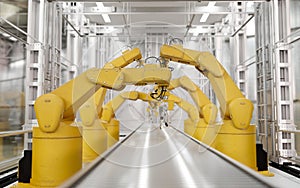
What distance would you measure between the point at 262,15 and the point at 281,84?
147 centimetres

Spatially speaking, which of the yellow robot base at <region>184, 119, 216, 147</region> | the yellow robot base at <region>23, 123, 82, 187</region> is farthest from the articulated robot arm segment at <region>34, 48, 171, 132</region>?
the yellow robot base at <region>184, 119, 216, 147</region>

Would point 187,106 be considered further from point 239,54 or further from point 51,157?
point 51,157

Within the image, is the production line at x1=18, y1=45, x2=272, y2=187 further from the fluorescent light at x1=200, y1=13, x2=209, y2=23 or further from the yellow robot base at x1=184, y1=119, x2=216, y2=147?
the fluorescent light at x1=200, y1=13, x2=209, y2=23

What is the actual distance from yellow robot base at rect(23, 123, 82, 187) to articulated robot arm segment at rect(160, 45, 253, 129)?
1732 millimetres

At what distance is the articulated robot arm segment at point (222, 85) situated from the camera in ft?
12.8

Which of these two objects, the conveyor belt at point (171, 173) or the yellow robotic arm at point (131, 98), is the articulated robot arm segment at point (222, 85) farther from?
the yellow robotic arm at point (131, 98)

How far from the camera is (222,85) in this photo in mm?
4191

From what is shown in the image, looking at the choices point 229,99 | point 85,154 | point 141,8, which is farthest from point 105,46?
point 229,99

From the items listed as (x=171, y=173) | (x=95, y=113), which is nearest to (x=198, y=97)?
(x=95, y=113)

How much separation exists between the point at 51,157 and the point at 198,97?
129 inches

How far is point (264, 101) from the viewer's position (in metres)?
5.99

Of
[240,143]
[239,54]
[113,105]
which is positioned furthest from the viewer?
[239,54]

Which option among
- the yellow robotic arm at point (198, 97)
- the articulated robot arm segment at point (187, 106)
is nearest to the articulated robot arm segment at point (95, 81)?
the yellow robotic arm at point (198, 97)

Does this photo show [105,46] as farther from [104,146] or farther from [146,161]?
[146,161]
